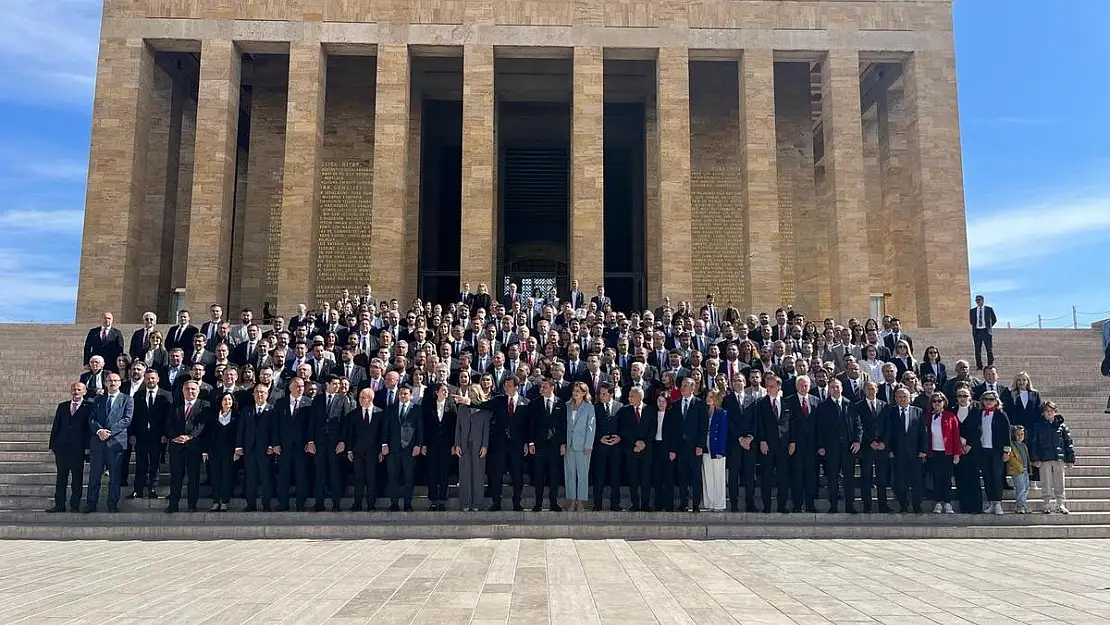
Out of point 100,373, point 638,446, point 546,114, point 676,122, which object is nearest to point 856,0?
point 676,122

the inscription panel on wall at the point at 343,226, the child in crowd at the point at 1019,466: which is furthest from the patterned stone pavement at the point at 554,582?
the inscription panel on wall at the point at 343,226

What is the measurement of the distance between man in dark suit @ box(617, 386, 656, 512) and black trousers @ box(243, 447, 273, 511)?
13.6ft

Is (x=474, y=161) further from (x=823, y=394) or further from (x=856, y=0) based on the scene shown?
(x=823, y=394)

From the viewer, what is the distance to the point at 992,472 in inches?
364

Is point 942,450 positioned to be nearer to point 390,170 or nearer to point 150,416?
point 150,416

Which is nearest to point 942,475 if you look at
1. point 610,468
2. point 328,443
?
point 610,468

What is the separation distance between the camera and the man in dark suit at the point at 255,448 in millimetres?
9242

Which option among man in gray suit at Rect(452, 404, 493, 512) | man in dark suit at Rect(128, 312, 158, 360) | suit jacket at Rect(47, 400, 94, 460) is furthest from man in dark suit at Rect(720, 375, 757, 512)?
man in dark suit at Rect(128, 312, 158, 360)

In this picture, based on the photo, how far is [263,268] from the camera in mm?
23375

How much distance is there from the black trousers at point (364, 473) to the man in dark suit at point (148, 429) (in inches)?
74.7

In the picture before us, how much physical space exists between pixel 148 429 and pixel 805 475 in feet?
25.7

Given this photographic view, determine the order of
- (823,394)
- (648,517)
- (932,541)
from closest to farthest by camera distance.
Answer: (932,541), (648,517), (823,394)

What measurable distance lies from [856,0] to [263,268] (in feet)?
60.5

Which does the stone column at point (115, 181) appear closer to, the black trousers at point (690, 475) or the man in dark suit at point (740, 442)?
the black trousers at point (690, 475)
